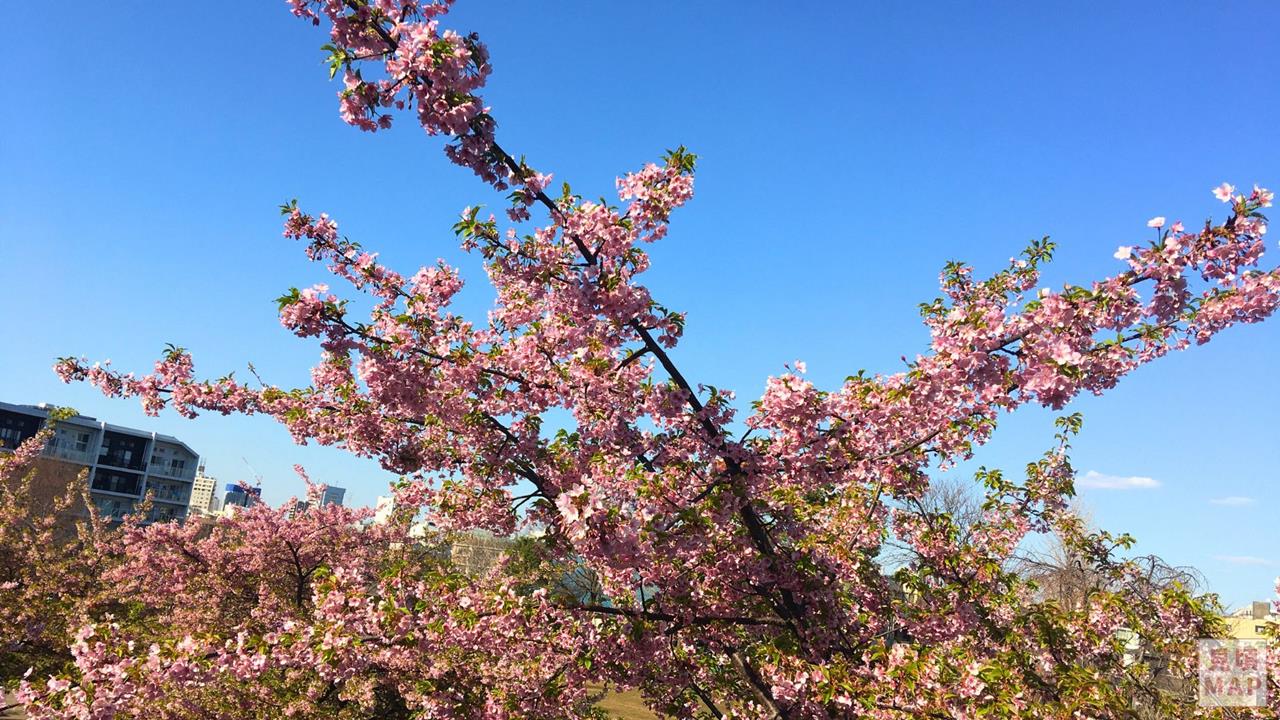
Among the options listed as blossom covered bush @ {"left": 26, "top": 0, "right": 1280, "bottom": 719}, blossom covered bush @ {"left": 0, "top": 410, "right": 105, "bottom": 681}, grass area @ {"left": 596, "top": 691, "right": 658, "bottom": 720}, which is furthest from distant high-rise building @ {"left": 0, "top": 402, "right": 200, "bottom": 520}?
blossom covered bush @ {"left": 26, "top": 0, "right": 1280, "bottom": 719}

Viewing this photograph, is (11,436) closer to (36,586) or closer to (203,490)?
(36,586)

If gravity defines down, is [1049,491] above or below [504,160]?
below

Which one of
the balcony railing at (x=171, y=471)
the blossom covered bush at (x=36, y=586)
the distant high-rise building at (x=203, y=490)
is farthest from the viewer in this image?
the distant high-rise building at (x=203, y=490)

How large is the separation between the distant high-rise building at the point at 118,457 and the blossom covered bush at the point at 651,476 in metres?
73.3

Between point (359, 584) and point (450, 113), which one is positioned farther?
point (359, 584)

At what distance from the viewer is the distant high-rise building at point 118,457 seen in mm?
64250

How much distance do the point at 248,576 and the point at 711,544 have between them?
11.0m

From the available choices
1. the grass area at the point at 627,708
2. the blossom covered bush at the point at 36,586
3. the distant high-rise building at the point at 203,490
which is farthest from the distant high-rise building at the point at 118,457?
the distant high-rise building at the point at 203,490

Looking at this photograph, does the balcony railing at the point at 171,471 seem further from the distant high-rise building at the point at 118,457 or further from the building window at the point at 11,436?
the building window at the point at 11,436

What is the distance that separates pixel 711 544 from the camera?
237 inches

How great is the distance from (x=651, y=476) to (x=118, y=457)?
84.2 m

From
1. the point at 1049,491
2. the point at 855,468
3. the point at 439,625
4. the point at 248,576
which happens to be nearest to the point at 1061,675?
the point at 855,468

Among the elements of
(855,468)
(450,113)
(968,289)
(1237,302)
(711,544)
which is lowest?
(711,544)

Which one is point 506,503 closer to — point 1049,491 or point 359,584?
point 359,584
